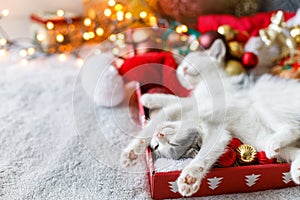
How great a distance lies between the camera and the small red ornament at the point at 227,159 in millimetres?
652

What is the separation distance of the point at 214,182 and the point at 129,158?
0.62 feet

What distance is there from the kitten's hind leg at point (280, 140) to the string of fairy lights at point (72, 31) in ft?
2.31

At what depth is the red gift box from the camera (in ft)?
2.11

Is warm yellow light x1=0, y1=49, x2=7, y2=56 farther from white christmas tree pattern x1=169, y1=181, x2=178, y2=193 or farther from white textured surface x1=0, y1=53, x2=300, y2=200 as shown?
white christmas tree pattern x1=169, y1=181, x2=178, y2=193

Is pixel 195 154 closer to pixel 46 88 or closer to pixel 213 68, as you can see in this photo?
pixel 213 68

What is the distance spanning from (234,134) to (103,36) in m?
0.87

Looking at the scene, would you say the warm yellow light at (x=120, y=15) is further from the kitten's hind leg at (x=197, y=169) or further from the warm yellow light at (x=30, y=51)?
the kitten's hind leg at (x=197, y=169)

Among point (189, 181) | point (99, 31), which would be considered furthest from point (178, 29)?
point (189, 181)

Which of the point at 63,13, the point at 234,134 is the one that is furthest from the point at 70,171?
the point at 63,13

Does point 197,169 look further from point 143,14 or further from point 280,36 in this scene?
point 143,14

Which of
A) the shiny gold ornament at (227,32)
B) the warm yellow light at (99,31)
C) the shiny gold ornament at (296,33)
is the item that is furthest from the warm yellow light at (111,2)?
the shiny gold ornament at (296,33)

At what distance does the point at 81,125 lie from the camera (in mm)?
931

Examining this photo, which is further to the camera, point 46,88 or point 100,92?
point 46,88

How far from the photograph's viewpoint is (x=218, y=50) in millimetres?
980
